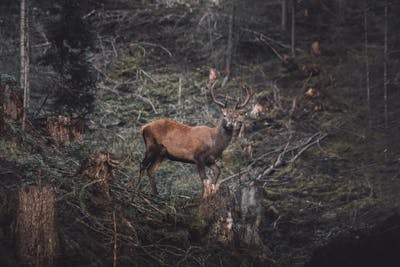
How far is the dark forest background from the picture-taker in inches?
314

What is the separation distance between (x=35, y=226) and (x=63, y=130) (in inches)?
168

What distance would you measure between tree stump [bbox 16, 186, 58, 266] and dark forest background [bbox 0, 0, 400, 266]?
0.01 metres

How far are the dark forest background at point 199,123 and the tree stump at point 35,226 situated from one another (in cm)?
1

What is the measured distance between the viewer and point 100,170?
8.18 m

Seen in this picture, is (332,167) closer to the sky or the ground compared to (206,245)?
closer to the ground

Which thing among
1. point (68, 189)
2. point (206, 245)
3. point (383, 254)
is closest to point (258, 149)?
point (383, 254)

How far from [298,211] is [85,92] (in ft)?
15.9

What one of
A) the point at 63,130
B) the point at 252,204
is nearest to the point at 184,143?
the point at 63,130

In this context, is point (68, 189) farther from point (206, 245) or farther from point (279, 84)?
point (279, 84)

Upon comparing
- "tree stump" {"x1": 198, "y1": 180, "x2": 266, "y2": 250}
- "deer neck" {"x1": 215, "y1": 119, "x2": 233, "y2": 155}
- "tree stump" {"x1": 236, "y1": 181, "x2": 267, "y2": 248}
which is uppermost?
"deer neck" {"x1": 215, "y1": 119, "x2": 233, "y2": 155}

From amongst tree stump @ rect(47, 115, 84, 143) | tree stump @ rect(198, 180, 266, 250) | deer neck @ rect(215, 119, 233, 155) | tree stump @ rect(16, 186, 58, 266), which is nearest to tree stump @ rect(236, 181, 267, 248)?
deer neck @ rect(215, 119, 233, 155)

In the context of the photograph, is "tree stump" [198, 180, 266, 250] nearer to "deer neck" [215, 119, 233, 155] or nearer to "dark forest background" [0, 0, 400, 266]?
"dark forest background" [0, 0, 400, 266]

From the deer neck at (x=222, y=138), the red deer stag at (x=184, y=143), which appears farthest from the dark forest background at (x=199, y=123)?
the deer neck at (x=222, y=138)

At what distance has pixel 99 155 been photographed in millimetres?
8297
